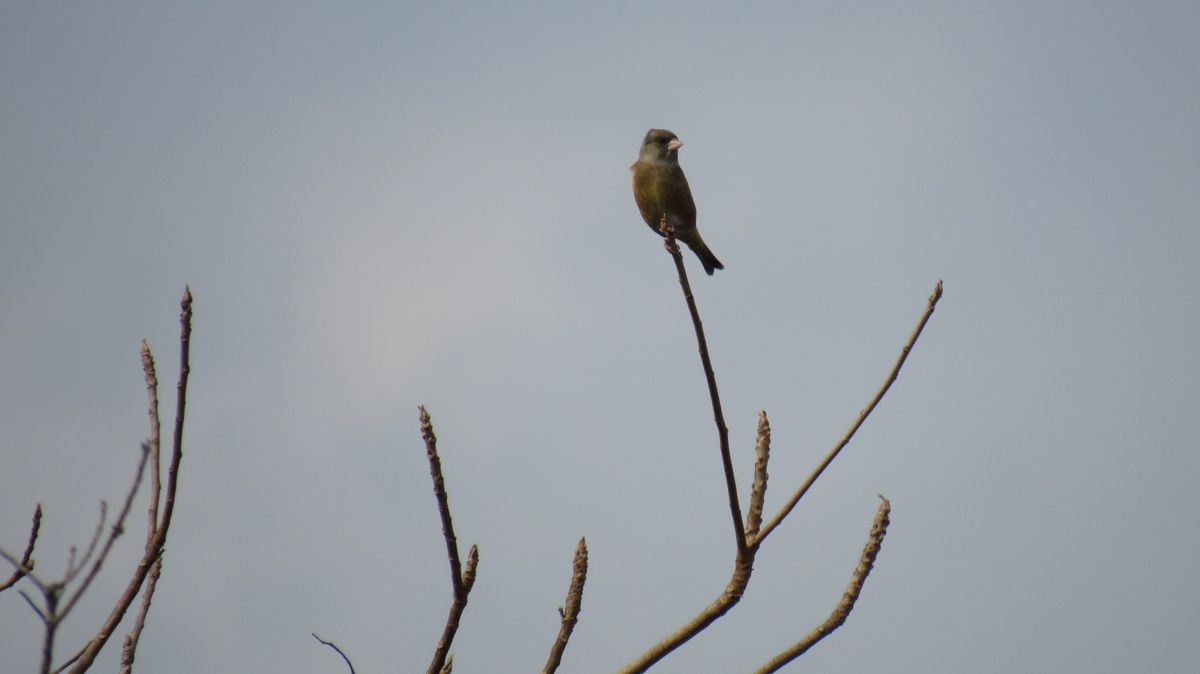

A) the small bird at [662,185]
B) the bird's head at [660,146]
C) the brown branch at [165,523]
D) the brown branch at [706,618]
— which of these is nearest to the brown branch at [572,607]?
the brown branch at [706,618]

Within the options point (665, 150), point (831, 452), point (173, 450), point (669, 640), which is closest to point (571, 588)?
point (669, 640)

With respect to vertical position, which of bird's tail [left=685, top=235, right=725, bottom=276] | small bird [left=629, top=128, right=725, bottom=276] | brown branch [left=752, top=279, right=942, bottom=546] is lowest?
brown branch [left=752, top=279, right=942, bottom=546]

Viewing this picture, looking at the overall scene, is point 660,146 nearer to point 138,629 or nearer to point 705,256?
point 705,256

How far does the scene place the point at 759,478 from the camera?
9.17ft

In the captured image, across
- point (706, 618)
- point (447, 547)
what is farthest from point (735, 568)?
point (447, 547)

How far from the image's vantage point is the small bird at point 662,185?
805 centimetres

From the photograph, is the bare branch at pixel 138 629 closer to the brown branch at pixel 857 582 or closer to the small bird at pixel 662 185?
the brown branch at pixel 857 582

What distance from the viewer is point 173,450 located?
2285 mm

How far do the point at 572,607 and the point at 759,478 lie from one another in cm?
67

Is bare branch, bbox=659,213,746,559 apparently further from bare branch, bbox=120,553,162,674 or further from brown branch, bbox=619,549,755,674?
bare branch, bbox=120,553,162,674

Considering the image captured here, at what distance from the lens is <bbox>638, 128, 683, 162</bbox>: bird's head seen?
827 cm

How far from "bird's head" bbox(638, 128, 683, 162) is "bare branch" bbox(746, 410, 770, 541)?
561 centimetres

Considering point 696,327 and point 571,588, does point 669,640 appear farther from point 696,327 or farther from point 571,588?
point 696,327

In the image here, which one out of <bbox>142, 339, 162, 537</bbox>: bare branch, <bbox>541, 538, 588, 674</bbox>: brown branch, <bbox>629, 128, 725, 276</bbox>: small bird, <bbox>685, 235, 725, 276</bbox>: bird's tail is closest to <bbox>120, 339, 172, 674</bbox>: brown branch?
<bbox>142, 339, 162, 537</bbox>: bare branch
